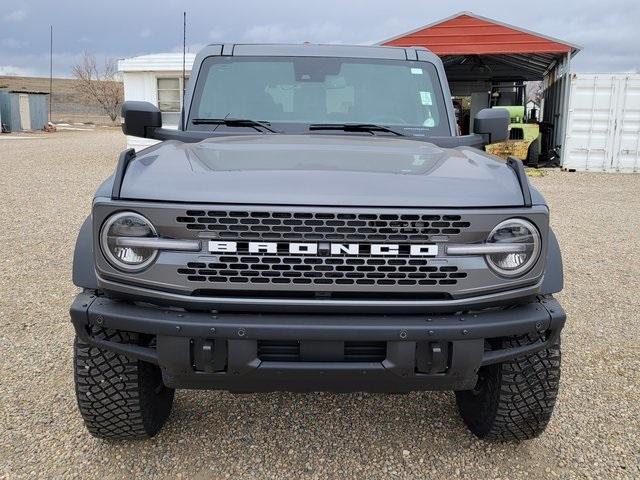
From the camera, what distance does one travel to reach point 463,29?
18484 mm

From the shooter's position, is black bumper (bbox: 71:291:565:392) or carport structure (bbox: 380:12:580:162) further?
carport structure (bbox: 380:12:580:162)

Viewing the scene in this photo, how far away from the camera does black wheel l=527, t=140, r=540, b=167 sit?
1759 cm

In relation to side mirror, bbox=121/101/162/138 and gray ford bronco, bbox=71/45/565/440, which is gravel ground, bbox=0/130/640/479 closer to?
gray ford bronco, bbox=71/45/565/440

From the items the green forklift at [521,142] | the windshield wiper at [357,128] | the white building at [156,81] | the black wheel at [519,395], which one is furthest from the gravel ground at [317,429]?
the white building at [156,81]

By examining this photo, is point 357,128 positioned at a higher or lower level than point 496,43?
lower

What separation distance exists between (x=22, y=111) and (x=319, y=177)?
123ft

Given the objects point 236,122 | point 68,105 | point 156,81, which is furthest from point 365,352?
point 68,105

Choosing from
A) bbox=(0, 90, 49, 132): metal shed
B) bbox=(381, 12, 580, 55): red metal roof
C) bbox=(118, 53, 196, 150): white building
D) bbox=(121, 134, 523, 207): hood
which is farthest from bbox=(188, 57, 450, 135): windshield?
bbox=(0, 90, 49, 132): metal shed

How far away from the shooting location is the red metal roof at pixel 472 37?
59.8 ft

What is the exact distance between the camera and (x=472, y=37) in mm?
18562

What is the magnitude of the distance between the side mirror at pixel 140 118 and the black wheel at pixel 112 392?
1476 mm

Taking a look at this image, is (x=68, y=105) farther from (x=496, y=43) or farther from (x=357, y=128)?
(x=357, y=128)

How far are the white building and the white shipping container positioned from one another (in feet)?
35.5

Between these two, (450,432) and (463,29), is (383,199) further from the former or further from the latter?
(463,29)
